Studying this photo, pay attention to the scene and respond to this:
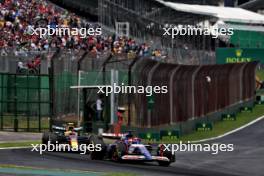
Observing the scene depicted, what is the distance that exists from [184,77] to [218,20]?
33144 mm

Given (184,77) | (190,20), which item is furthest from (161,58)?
(190,20)

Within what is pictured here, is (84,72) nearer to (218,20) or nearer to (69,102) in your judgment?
(69,102)

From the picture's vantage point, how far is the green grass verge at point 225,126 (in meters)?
34.9

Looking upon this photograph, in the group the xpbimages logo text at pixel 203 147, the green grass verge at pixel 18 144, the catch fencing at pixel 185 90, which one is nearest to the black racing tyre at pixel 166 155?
the xpbimages logo text at pixel 203 147

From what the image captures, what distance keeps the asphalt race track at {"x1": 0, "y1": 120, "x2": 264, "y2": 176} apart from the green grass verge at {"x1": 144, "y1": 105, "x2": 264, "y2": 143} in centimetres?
607

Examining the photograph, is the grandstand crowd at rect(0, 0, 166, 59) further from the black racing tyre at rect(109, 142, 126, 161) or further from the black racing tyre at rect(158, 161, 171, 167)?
the black racing tyre at rect(158, 161, 171, 167)

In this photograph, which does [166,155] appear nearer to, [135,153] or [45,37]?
[135,153]

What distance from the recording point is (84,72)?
109 feet

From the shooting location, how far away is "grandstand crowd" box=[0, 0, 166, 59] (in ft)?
123

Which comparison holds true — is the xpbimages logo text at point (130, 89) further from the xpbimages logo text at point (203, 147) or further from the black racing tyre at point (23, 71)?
the black racing tyre at point (23, 71)

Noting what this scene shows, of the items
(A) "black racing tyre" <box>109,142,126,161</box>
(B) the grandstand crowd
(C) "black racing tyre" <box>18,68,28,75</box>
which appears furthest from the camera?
(B) the grandstand crowd

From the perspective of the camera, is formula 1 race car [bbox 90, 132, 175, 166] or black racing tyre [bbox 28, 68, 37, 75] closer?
formula 1 race car [bbox 90, 132, 175, 166]

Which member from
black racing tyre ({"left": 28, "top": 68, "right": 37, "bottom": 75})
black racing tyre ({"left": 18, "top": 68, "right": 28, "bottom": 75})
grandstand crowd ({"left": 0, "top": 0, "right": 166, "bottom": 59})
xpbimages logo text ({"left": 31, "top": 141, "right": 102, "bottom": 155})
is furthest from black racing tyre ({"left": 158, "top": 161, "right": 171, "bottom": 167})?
black racing tyre ({"left": 18, "top": 68, "right": 28, "bottom": 75})

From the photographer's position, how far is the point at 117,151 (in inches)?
933
